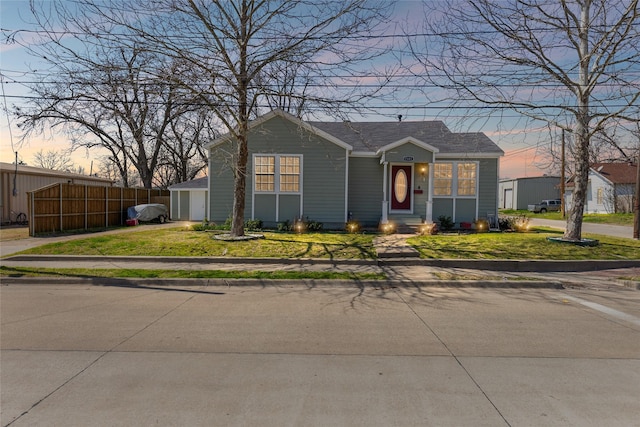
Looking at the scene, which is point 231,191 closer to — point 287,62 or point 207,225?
point 207,225

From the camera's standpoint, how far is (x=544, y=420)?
3326 millimetres

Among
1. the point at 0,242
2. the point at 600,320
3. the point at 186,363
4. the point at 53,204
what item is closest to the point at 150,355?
the point at 186,363

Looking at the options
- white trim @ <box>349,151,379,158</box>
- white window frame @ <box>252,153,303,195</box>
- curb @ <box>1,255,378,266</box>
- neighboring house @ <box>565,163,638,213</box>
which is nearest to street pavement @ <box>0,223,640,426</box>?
curb @ <box>1,255,378,266</box>

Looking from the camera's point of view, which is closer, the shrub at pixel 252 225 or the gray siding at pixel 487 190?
the shrub at pixel 252 225

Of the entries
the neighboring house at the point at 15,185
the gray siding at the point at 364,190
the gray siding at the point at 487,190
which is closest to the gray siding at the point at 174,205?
the neighboring house at the point at 15,185

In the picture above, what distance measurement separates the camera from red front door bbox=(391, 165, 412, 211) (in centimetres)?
1908

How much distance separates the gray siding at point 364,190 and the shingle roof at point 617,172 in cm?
3393

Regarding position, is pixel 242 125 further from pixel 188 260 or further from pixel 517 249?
pixel 517 249

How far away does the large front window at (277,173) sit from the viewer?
18.3 meters

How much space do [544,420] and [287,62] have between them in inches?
491

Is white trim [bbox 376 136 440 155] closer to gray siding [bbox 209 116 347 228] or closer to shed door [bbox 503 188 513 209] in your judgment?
gray siding [bbox 209 116 347 228]

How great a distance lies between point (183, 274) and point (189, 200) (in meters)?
21.9

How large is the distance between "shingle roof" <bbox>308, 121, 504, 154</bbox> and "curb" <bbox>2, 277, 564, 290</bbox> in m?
9.54

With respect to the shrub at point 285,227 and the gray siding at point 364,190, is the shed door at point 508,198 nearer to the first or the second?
the gray siding at point 364,190
